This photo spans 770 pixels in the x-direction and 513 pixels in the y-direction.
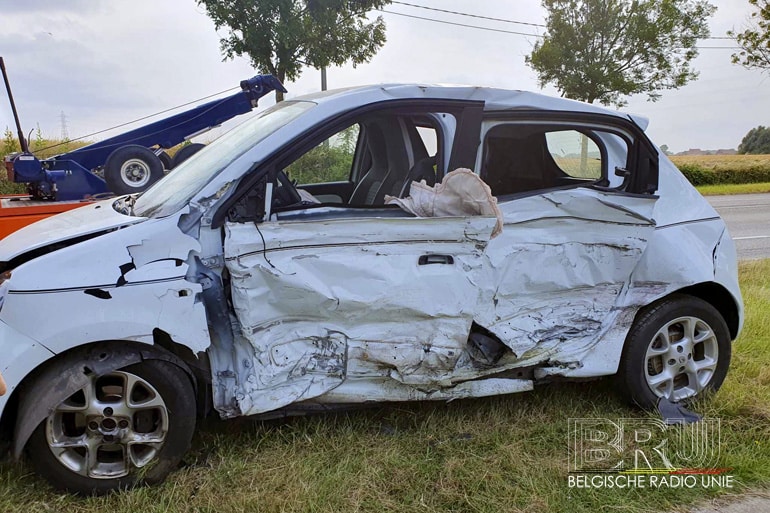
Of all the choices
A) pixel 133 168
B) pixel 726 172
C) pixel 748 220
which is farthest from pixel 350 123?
pixel 726 172

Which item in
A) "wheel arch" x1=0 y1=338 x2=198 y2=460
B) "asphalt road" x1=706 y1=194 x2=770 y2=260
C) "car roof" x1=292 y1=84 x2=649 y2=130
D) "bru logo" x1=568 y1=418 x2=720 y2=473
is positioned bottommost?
"asphalt road" x1=706 y1=194 x2=770 y2=260

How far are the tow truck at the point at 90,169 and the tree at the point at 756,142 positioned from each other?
48.4m

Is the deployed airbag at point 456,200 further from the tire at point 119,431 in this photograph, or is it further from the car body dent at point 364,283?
the tire at point 119,431

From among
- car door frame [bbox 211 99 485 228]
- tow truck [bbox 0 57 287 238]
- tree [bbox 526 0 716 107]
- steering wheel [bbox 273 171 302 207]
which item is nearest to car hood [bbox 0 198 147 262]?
car door frame [bbox 211 99 485 228]

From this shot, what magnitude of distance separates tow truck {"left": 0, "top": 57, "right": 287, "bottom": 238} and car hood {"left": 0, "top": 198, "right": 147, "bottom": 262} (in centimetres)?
183

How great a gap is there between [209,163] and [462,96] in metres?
1.42

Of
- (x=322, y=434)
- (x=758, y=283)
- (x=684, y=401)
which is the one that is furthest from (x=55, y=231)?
(x=758, y=283)

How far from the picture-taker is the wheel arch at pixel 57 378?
8.02 ft

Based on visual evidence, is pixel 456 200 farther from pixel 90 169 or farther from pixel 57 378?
pixel 90 169

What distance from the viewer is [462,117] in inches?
121

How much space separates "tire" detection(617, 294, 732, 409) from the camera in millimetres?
3381

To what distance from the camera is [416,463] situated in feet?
9.55

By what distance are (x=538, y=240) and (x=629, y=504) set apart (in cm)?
136

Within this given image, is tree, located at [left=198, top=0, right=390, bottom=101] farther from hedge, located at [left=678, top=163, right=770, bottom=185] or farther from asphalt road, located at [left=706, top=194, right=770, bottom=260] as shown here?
hedge, located at [left=678, top=163, right=770, bottom=185]
